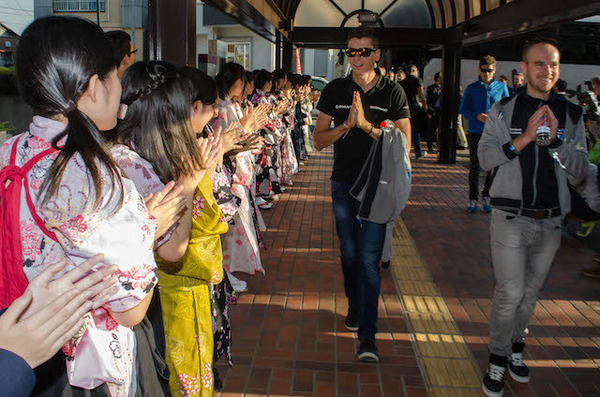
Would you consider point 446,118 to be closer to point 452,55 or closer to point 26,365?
point 452,55

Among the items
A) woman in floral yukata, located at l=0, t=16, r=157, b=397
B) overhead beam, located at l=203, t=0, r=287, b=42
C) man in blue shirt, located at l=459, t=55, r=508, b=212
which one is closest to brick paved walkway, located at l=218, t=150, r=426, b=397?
woman in floral yukata, located at l=0, t=16, r=157, b=397

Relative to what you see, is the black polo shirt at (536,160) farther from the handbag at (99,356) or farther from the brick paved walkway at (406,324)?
the handbag at (99,356)

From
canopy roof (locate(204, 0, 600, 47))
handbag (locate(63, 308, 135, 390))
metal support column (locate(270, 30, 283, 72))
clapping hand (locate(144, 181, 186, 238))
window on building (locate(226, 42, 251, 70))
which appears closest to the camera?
handbag (locate(63, 308, 135, 390))

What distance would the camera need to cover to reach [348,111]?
12.0 ft

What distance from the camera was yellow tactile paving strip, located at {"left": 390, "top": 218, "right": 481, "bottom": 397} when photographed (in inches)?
130

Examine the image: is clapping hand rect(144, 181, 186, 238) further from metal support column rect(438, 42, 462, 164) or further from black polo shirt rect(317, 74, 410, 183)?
metal support column rect(438, 42, 462, 164)

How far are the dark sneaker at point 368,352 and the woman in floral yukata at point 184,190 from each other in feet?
4.38

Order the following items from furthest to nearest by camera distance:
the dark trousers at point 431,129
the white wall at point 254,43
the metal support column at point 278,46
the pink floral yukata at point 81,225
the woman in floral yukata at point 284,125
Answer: the white wall at point 254,43 < the dark trousers at point 431,129 < the metal support column at point 278,46 < the woman in floral yukata at point 284,125 < the pink floral yukata at point 81,225

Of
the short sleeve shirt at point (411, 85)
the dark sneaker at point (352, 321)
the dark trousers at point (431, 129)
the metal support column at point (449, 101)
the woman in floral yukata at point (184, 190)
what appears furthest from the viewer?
the dark trousers at point (431, 129)

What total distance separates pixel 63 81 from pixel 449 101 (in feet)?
38.4

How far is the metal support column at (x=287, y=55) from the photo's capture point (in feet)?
41.0

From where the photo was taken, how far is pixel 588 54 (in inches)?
603

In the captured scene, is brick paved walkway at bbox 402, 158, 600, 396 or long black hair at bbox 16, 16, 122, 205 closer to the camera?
long black hair at bbox 16, 16, 122, 205

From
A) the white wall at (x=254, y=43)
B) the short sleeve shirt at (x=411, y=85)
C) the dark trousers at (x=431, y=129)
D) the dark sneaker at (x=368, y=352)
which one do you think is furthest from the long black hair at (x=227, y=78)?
the white wall at (x=254, y=43)
